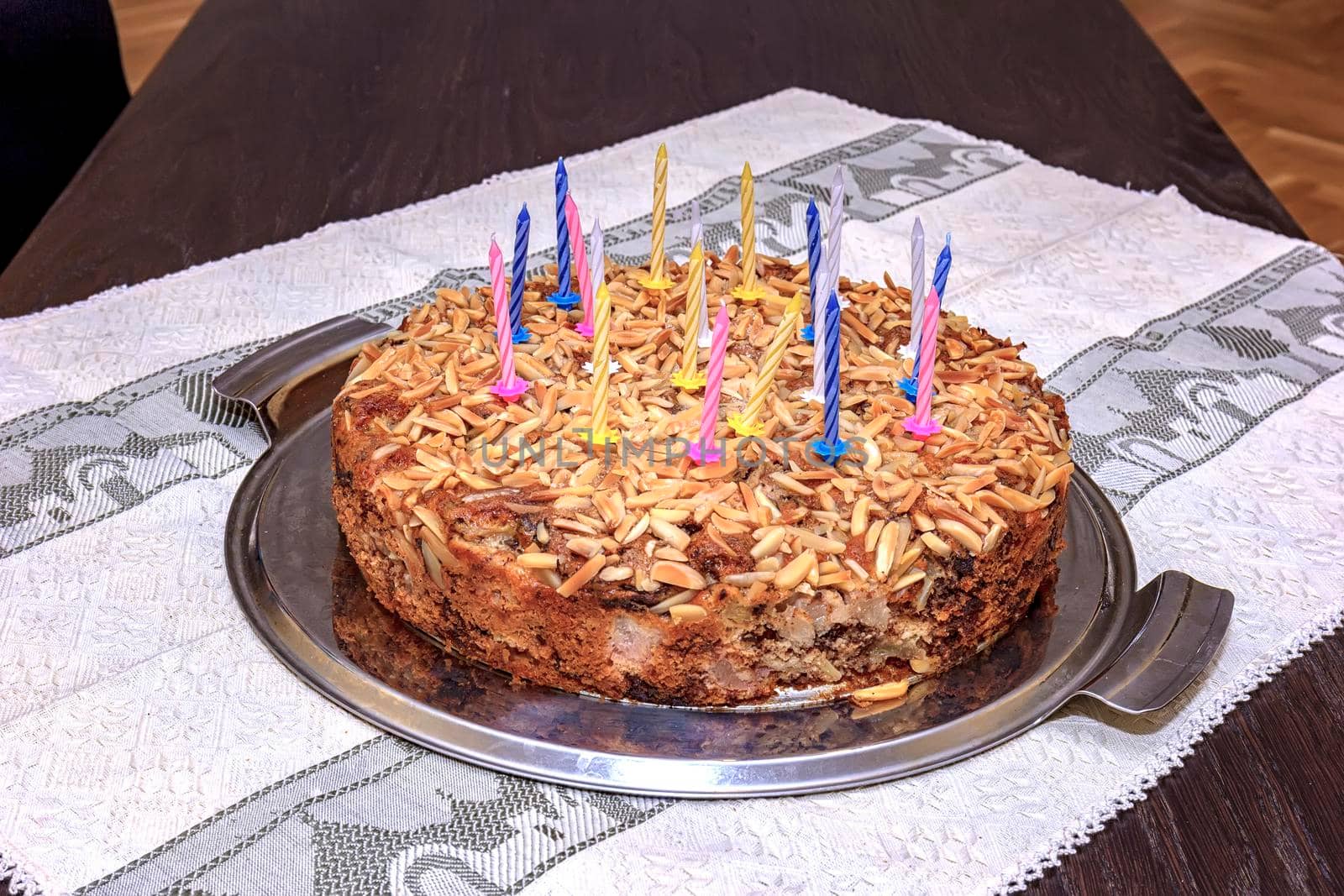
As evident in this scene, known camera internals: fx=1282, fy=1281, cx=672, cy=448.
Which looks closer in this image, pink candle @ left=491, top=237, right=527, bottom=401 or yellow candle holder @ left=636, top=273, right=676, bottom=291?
pink candle @ left=491, top=237, right=527, bottom=401

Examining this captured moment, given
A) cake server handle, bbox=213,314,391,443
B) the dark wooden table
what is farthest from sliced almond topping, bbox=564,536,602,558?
the dark wooden table

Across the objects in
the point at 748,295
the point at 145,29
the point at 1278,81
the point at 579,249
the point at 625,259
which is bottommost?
the point at 1278,81

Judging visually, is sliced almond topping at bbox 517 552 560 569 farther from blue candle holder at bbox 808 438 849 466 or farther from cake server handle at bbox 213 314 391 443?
cake server handle at bbox 213 314 391 443

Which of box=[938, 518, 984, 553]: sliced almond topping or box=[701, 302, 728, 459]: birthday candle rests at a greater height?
box=[701, 302, 728, 459]: birthday candle

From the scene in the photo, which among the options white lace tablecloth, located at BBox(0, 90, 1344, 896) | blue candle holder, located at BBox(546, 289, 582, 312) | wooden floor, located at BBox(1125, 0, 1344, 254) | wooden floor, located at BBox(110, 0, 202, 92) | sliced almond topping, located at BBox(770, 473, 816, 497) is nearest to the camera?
white lace tablecloth, located at BBox(0, 90, 1344, 896)

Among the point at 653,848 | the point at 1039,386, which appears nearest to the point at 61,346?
the point at 653,848

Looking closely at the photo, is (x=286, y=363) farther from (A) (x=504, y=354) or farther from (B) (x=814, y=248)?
(B) (x=814, y=248)

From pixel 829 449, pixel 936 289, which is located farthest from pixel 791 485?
pixel 936 289

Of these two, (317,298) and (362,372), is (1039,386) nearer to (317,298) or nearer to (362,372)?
(362,372)
